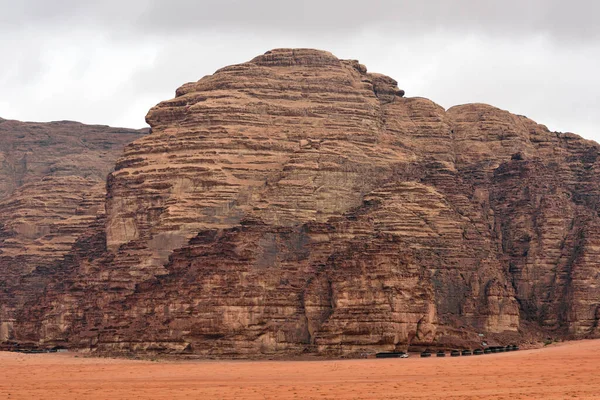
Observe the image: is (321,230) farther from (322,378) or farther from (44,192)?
(44,192)

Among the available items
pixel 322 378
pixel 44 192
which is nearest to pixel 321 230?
pixel 322 378

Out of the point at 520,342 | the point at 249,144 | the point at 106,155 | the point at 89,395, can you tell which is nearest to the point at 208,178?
the point at 249,144

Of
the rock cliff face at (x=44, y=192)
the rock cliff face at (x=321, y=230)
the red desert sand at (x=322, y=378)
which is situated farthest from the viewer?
the rock cliff face at (x=44, y=192)

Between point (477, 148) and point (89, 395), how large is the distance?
5914 cm

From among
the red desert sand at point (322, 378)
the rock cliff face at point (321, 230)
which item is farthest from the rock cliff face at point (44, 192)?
the red desert sand at point (322, 378)

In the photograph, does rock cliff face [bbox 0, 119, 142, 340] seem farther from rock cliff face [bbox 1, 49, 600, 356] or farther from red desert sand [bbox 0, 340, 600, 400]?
red desert sand [bbox 0, 340, 600, 400]

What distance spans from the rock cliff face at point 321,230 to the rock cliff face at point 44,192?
11.3 m

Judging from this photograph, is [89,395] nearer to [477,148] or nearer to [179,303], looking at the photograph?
[179,303]

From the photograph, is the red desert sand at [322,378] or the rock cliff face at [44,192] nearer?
the red desert sand at [322,378]

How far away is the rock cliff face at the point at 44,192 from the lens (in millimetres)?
143125

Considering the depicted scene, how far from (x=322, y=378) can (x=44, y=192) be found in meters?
68.8

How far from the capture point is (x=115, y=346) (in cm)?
11062

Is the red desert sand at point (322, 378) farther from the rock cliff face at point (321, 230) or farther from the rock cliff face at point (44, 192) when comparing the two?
the rock cliff face at point (44, 192)

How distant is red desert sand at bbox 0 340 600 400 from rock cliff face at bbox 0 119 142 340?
112 ft
